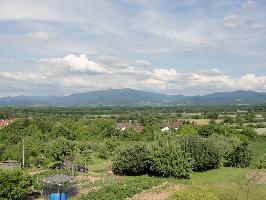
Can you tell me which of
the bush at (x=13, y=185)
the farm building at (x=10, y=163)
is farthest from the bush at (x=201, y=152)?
the bush at (x=13, y=185)

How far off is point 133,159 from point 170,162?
4105 millimetres

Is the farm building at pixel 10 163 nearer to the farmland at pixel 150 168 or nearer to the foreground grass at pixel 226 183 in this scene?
the farmland at pixel 150 168

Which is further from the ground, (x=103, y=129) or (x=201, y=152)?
(x=201, y=152)

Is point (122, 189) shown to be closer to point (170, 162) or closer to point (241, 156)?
point (170, 162)

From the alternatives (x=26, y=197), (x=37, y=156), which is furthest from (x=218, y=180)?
(x=37, y=156)

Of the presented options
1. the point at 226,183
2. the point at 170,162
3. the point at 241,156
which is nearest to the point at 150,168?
the point at 170,162

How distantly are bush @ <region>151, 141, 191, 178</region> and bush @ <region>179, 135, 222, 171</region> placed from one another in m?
4.11

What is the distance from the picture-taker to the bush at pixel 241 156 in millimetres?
48353

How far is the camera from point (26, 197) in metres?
30.1

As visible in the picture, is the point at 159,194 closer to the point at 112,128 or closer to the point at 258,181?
the point at 258,181

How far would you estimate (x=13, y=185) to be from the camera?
28.1m

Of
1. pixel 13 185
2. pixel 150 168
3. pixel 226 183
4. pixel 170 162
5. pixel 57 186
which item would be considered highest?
pixel 13 185

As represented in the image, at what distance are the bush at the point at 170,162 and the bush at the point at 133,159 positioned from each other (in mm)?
1163

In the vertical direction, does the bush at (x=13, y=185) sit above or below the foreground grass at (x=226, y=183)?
above
